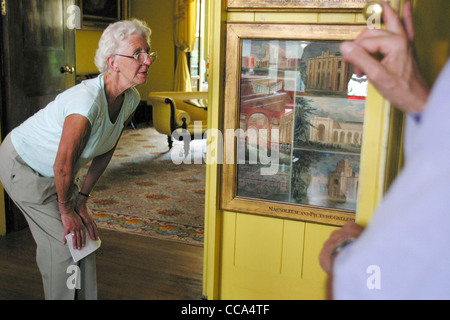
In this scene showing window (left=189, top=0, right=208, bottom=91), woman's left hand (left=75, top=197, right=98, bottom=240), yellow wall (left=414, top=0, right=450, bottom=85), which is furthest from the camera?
window (left=189, top=0, right=208, bottom=91)

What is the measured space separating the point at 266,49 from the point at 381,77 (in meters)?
1.82

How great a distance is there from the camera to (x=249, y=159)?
256 centimetres

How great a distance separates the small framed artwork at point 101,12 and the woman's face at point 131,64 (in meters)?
7.37

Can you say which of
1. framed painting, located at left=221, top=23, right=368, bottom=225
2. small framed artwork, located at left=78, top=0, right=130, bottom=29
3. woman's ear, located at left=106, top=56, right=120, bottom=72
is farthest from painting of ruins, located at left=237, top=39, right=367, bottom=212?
small framed artwork, located at left=78, top=0, right=130, bottom=29

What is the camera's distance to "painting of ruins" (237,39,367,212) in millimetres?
2369

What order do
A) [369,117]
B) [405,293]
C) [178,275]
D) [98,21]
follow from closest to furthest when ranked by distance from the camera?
[405,293] < [369,117] < [178,275] < [98,21]

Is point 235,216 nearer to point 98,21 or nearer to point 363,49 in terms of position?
point 363,49

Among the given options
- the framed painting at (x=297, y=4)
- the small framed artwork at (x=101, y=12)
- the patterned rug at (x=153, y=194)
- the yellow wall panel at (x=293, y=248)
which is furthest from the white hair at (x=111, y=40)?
the small framed artwork at (x=101, y=12)

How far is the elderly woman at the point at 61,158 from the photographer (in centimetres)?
209

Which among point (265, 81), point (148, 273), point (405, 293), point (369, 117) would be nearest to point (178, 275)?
point (148, 273)

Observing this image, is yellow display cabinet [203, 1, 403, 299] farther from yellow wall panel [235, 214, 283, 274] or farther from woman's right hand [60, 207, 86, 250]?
woman's right hand [60, 207, 86, 250]

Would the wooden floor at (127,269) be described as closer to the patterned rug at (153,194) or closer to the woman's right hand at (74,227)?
the patterned rug at (153,194)

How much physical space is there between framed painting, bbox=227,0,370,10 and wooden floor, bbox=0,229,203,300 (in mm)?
1744
